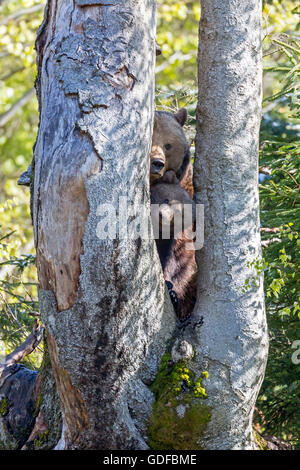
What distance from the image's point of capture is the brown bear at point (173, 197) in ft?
15.8

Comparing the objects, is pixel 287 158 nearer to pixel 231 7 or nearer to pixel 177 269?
pixel 177 269

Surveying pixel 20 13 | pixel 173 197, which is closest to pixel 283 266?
pixel 173 197

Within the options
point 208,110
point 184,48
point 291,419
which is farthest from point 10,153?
point 208,110

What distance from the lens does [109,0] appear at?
3.77 m

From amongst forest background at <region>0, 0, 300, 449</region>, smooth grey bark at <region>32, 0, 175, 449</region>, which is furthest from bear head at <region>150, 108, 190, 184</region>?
smooth grey bark at <region>32, 0, 175, 449</region>

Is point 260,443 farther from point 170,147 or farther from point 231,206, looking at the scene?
point 170,147

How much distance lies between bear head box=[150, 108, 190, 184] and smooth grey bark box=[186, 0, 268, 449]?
95 cm

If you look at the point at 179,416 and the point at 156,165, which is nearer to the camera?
the point at 179,416

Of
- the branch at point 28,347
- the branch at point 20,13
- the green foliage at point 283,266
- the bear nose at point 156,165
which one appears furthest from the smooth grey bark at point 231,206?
the branch at point 20,13

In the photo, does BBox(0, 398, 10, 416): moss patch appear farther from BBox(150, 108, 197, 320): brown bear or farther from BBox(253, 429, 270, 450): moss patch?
BBox(253, 429, 270, 450): moss patch

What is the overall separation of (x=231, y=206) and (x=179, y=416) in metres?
1.32

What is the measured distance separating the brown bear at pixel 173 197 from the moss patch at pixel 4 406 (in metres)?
1.38

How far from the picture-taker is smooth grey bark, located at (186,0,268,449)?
12.6 ft

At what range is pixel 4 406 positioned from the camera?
458 cm
